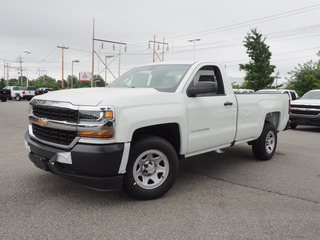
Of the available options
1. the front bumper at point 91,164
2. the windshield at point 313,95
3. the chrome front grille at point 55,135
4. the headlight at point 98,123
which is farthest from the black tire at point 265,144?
the windshield at point 313,95

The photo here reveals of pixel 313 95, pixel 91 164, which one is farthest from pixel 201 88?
pixel 313 95

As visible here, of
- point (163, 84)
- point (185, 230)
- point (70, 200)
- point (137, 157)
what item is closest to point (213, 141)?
point (163, 84)

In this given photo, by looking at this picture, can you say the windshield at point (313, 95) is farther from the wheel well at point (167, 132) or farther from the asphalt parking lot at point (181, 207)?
the wheel well at point (167, 132)

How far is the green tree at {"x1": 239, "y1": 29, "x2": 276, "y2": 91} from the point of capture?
3259 cm

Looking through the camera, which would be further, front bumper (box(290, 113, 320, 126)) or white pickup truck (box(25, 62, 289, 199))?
front bumper (box(290, 113, 320, 126))

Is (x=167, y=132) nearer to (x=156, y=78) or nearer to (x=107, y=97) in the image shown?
(x=156, y=78)

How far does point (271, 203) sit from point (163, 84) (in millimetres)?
2217

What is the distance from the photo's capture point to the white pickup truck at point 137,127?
3320 mm

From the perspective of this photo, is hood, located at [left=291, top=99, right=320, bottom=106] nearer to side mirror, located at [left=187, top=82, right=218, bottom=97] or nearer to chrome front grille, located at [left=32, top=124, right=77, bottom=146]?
side mirror, located at [left=187, top=82, right=218, bottom=97]

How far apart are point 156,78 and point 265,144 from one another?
2.86 metres

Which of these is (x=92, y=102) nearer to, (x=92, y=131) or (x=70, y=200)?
(x=92, y=131)

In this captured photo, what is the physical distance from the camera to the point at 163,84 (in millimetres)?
4422

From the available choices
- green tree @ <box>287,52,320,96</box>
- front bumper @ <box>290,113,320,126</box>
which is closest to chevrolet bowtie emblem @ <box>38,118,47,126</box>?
front bumper @ <box>290,113,320,126</box>

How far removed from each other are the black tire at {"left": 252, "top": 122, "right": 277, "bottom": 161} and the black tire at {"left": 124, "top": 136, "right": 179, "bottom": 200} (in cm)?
267
